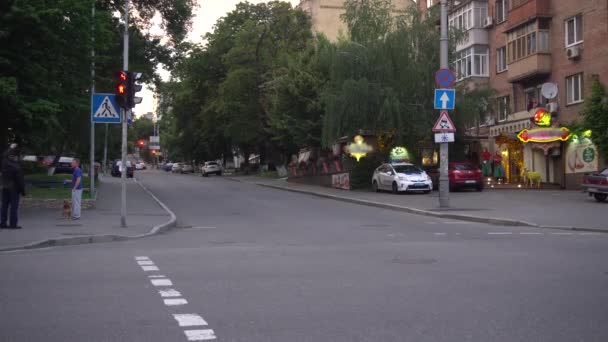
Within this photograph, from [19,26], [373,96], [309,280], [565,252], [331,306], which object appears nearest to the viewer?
[331,306]

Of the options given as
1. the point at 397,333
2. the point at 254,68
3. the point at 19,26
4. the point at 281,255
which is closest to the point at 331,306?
the point at 397,333

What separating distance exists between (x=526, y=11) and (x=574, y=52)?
5.14 meters

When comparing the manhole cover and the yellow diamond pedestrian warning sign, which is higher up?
the yellow diamond pedestrian warning sign

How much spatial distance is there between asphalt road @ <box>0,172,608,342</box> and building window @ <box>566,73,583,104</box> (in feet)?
78.2

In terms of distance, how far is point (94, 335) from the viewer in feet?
21.8

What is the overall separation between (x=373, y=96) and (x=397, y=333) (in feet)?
103

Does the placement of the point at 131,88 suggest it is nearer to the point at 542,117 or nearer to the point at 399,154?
the point at 399,154

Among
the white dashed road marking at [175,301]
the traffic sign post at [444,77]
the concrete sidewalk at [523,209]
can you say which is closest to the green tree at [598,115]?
the concrete sidewalk at [523,209]

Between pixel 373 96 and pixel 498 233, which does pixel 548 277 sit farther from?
pixel 373 96

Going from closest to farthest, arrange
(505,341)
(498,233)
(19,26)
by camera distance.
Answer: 1. (505,341)
2. (498,233)
3. (19,26)

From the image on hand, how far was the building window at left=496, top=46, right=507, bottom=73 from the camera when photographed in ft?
152

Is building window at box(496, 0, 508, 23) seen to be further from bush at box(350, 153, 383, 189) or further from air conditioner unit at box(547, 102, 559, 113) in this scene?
bush at box(350, 153, 383, 189)

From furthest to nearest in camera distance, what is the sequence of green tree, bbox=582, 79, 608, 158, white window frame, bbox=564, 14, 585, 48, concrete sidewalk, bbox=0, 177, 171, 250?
white window frame, bbox=564, 14, 585, 48, green tree, bbox=582, 79, 608, 158, concrete sidewalk, bbox=0, 177, 171, 250

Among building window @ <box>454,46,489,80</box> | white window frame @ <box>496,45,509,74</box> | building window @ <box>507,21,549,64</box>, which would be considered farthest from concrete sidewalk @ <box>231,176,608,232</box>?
building window @ <box>454,46,489,80</box>
